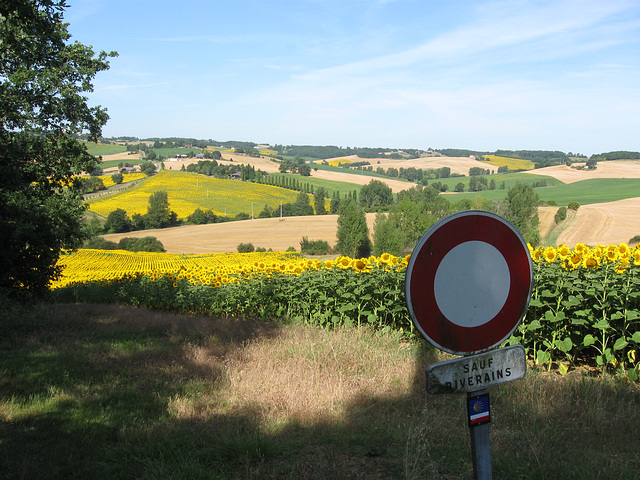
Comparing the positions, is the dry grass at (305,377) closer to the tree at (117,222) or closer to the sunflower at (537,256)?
the sunflower at (537,256)

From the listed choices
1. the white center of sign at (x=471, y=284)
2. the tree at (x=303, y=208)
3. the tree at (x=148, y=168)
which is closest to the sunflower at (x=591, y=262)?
the white center of sign at (x=471, y=284)

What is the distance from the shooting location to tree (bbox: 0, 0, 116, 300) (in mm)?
13555

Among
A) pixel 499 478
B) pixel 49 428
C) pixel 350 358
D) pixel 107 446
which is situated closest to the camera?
pixel 499 478

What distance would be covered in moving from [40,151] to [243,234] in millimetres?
59687

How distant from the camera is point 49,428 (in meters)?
3.70

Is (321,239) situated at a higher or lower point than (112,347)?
lower

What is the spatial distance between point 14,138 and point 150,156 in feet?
439

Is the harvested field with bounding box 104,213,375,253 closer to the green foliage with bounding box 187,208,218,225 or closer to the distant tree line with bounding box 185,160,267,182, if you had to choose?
the green foliage with bounding box 187,208,218,225

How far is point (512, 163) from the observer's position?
485 ft

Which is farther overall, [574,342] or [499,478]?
[574,342]

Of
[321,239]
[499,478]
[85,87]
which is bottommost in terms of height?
[321,239]

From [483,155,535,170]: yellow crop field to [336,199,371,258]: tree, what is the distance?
3058 inches

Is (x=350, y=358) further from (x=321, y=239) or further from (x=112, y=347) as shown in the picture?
(x=321, y=239)

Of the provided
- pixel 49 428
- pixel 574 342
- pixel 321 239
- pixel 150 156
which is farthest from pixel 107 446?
pixel 150 156
